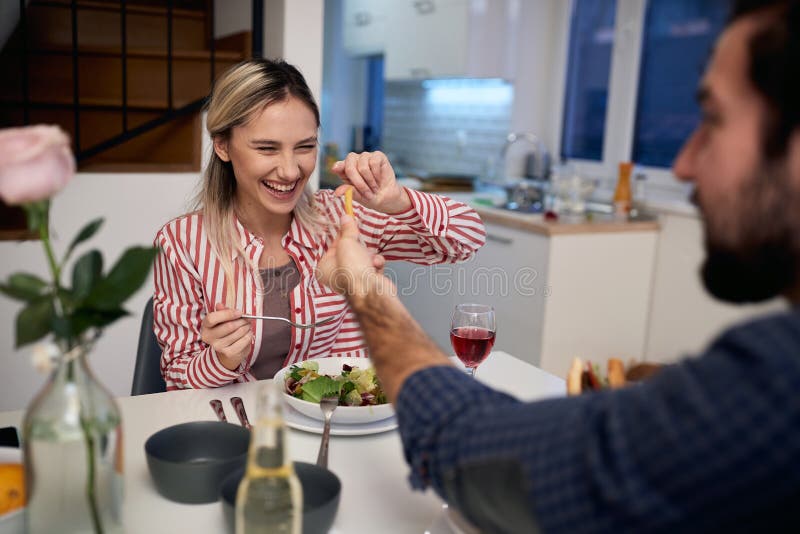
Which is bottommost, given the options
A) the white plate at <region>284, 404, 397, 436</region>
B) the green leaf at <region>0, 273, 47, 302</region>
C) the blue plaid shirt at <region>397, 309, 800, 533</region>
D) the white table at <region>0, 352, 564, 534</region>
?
the white table at <region>0, 352, 564, 534</region>

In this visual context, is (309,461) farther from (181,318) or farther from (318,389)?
(181,318)

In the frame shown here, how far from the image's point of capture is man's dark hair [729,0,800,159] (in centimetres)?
57

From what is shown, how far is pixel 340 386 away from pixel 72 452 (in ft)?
1.76

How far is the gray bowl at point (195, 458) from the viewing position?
2.98ft

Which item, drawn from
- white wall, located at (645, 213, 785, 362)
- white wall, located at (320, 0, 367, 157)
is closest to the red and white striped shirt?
white wall, located at (645, 213, 785, 362)

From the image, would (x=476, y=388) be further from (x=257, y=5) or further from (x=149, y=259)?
(x=257, y=5)

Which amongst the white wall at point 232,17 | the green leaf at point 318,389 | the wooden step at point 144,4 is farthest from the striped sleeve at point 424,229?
the wooden step at point 144,4

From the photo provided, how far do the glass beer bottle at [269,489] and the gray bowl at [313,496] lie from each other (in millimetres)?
68

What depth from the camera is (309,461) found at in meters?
1.07

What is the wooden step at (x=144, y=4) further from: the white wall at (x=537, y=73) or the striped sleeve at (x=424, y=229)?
the striped sleeve at (x=424, y=229)

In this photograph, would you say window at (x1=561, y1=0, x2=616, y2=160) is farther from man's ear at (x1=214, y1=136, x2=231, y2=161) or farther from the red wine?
the red wine

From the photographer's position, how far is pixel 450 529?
89 cm

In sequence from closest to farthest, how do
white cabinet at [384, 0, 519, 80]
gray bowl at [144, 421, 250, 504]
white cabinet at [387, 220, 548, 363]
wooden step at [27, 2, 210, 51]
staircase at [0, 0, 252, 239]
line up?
1. gray bowl at [144, 421, 250, 504]
2. staircase at [0, 0, 252, 239]
3. white cabinet at [387, 220, 548, 363]
4. wooden step at [27, 2, 210, 51]
5. white cabinet at [384, 0, 519, 80]

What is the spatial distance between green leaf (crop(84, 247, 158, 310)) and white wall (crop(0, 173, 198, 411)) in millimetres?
1817
